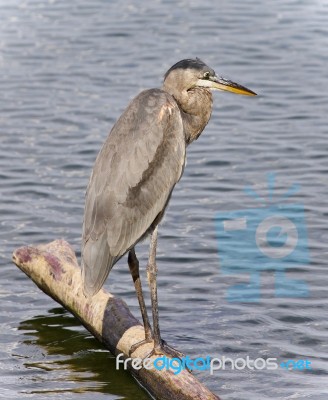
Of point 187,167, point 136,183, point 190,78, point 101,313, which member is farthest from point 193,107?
point 187,167

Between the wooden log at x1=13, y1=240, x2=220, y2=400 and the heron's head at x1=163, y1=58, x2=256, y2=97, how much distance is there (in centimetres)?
172

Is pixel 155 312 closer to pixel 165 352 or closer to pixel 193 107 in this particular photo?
pixel 165 352

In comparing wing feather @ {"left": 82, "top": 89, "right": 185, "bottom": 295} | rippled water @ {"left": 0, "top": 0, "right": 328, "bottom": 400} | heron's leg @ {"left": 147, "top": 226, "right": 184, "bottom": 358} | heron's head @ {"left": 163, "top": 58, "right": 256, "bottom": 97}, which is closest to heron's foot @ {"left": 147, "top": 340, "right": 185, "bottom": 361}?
heron's leg @ {"left": 147, "top": 226, "right": 184, "bottom": 358}

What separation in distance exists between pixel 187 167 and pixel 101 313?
16.9ft

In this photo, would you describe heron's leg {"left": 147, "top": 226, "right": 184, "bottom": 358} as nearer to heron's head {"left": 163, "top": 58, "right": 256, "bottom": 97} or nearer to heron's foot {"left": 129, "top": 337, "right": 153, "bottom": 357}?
→ heron's foot {"left": 129, "top": 337, "right": 153, "bottom": 357}

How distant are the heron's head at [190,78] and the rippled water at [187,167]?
2107 millimetres

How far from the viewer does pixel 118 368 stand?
9250 millimetres

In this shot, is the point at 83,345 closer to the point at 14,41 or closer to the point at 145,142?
the point at 145,142

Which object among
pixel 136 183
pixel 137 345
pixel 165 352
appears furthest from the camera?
pixel 136 183

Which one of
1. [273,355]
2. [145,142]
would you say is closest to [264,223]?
[273,355]

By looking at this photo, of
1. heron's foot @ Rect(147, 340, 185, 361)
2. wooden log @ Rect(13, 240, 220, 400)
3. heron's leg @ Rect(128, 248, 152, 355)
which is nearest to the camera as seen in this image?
wooden log @ Rect(13, 240, 220, 400)

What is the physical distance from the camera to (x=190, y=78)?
9203mm

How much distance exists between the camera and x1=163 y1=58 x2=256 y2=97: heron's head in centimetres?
919

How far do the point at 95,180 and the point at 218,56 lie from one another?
1050cm
